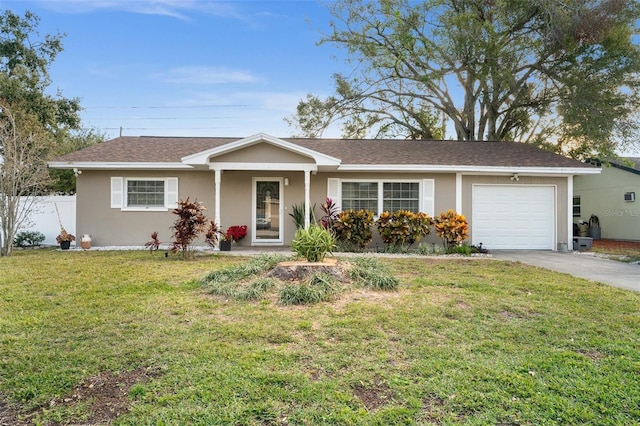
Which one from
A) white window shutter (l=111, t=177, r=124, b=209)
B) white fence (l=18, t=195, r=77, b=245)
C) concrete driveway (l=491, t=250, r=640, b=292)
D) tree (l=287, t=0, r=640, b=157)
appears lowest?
concrete driveway (l=491, t=250, r=640, b=292)

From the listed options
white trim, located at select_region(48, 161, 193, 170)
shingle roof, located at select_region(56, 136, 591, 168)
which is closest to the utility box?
shingle roof, located at select_region(56, 136, 591, 168)

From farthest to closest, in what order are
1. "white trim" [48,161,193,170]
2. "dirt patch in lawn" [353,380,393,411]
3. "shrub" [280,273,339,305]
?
"white trim" [48,161,193,170] < "shrub" [280,273,339,305] < "dirt patch in lawn" [353,380,393,411]

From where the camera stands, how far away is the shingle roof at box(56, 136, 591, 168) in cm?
1176

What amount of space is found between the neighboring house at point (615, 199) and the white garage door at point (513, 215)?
5939 millimetres

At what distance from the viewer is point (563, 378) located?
291 cm

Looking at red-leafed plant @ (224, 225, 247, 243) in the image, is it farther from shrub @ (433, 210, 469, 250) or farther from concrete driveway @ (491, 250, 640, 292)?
concrete driveway @ (491, 250, 640, 292)

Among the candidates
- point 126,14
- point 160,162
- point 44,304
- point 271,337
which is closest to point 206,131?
point 126,14

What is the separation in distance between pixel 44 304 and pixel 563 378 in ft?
19.4

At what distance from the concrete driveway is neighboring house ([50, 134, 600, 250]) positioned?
1.39 metres

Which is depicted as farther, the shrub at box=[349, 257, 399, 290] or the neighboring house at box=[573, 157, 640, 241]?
the neighboring house at box=[573, 157, 640, 241]

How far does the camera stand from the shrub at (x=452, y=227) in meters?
10.9

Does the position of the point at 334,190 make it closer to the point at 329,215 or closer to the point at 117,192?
the point at 329,215

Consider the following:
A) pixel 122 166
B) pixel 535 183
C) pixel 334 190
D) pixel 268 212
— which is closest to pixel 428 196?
pixel 334 190

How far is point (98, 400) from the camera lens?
2607 millimetres
